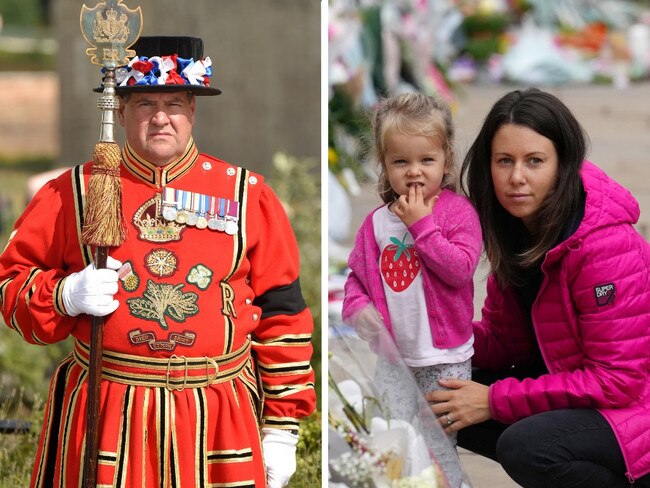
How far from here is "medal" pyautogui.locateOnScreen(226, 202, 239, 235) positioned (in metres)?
3.11

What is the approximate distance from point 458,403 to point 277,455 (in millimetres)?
519

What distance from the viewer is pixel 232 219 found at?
312 centimetres

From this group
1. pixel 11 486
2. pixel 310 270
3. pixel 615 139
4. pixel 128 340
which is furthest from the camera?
pixel 615 139

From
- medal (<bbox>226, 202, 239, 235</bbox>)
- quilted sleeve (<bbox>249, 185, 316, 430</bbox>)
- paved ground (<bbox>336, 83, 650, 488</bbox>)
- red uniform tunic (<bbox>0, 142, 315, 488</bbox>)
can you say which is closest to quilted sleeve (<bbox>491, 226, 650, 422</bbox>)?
quilted sleeve (<bbox>249, 185, 316, 430</bbox>)

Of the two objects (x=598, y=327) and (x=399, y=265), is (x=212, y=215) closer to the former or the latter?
(x=399, y=265)

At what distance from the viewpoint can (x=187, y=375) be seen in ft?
10.0

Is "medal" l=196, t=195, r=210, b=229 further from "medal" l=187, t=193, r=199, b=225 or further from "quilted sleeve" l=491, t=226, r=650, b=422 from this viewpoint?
"quilted sleeve" l=491, t=226, r=650, b=422

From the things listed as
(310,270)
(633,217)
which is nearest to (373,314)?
(633,217)

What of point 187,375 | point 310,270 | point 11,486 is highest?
point 310,270

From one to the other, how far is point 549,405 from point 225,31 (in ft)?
17.1

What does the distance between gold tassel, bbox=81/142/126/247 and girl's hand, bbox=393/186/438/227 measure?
73 cm

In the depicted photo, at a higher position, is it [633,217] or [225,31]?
[225,31]

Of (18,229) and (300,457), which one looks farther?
(300,457)

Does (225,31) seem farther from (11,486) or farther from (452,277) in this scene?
(452,277)
